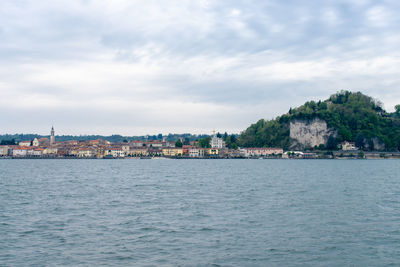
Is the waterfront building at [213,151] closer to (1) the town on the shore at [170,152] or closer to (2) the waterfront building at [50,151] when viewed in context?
(1) the town on the shore at [170,152]

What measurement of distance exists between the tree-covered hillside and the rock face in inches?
64.3

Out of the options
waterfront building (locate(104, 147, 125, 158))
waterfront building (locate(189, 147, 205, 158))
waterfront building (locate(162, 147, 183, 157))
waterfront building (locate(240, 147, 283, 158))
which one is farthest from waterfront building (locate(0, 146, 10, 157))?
waterfront building (locate(240, 147, 283, 158))

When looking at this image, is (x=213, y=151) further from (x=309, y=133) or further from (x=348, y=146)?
(x=348, y=146)

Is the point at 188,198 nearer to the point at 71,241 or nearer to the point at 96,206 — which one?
the point at 96,206

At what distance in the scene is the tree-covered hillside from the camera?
145m

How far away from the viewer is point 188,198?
1105 inches

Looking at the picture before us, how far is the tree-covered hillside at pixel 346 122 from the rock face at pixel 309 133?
1634 millimetres

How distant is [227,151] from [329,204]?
13422cm

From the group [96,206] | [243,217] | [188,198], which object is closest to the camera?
[243,217]

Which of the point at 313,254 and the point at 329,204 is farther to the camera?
the point at 329,204

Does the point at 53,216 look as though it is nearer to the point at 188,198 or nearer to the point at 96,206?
the point at 96,206

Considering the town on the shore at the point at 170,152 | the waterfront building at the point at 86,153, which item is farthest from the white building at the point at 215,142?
the waterfront building at the point at 86,153

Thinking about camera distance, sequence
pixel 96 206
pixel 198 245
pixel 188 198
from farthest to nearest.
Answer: pixel 188 198 < pixel 96 206 < pixel 198 245

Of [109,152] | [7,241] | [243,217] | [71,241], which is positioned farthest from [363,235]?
[109,152]
